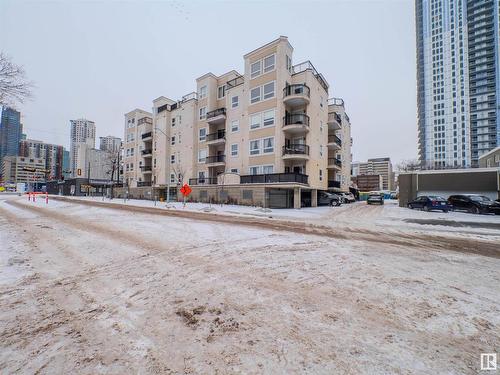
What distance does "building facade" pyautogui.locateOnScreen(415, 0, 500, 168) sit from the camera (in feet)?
318

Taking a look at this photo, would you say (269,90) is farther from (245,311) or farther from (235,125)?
(245,311)

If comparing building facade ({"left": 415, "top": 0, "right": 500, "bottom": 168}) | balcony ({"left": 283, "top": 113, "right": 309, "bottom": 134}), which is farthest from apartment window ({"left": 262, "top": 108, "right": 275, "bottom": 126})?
building facade ({"left": 415, "top": 0, "right": 500, "bottom": 168})

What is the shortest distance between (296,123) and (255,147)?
6003 mm

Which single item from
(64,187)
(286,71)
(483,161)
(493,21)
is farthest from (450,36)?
(64,187)

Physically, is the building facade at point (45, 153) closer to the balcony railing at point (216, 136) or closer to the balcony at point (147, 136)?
the balcony at point (147, 136)

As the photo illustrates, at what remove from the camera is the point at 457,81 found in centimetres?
10406

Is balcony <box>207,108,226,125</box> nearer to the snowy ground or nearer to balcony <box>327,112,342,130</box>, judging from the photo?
balcony <box>327,112,342,130</box>

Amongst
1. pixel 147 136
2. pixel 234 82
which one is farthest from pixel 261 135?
pixel 147 136

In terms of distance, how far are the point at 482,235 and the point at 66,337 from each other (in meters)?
14.5

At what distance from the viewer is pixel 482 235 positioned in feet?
32.2

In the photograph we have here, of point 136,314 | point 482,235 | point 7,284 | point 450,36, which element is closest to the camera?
point 136,314

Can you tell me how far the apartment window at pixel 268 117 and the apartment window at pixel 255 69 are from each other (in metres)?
5.63

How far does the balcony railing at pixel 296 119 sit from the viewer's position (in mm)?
26844

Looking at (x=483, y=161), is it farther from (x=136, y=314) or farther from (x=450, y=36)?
(x=450, y=36)
